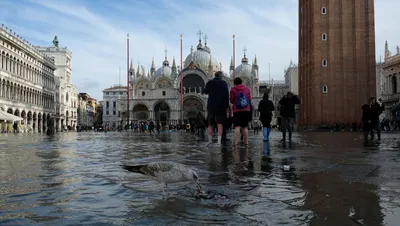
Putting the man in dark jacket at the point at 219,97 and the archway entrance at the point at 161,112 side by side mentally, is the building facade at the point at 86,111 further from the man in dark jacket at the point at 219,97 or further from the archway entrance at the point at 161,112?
the man in dark jacket at the point at 219,97

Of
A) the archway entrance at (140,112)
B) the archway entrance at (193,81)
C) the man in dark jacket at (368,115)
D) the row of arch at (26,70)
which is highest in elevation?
the archway entrance at (193,81)

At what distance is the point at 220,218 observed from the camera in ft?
7.62

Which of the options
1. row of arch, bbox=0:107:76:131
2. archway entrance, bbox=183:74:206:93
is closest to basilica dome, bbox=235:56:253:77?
archway entrance, bbox=183:74:206:93

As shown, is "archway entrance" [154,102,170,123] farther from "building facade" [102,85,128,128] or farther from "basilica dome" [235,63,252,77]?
"building facade" [102,85,128,128]

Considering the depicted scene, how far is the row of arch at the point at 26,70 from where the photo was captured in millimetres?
40125

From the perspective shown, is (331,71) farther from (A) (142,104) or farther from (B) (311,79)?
(A) (142,104)

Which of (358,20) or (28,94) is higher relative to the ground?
(358,20)

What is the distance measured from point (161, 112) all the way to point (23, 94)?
1223 inches

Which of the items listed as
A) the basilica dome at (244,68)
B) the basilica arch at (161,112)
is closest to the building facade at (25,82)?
the basilica arch at (161,112)

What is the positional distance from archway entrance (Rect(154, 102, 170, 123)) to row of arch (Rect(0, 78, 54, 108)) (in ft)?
66.7

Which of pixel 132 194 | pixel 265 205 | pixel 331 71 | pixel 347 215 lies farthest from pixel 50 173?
pixel 331 71

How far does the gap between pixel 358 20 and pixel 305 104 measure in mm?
9100

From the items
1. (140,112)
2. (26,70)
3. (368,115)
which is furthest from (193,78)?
(368,115)

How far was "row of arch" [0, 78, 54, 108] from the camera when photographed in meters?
40.1
